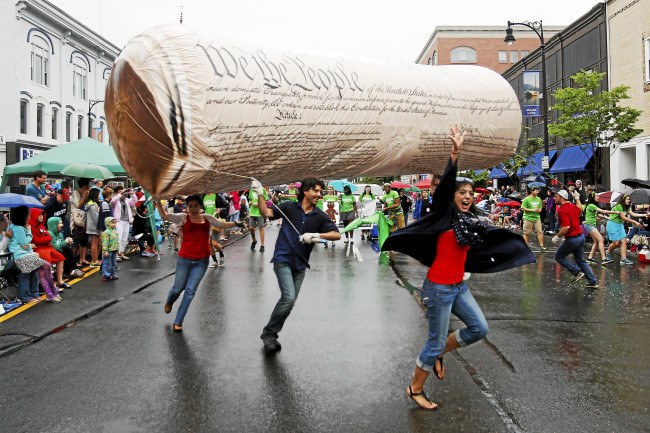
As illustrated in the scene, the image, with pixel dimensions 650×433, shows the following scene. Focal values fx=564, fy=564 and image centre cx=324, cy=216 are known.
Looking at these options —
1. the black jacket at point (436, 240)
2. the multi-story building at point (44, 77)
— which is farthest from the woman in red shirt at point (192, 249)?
the multi-story building at point (44, 77)

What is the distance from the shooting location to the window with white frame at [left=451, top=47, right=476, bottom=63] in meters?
64.2

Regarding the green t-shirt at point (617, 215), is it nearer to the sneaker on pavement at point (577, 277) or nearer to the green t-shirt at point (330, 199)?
the sneaker on pavement at point (577, 277)

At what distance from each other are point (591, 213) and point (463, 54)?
56144 mm

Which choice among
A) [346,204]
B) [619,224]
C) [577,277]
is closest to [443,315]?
[577,277]

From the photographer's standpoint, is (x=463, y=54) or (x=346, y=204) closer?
(x=346, y=204)

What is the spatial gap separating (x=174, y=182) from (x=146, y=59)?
901 millimetres

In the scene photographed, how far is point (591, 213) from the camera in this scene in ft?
40.3

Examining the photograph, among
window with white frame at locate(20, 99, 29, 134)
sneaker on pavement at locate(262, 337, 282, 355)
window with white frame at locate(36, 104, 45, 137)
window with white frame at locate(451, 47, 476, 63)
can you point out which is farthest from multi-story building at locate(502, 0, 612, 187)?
window with white frame at locate(451, 47, 476, 63)

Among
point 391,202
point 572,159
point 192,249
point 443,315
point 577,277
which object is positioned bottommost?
point 577,277

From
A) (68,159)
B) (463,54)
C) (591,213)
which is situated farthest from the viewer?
(463,54)

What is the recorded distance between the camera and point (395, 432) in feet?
12.3

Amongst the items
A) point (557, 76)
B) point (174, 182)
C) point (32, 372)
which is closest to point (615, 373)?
point (174, 182)

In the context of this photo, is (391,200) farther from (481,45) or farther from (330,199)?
(481,45)

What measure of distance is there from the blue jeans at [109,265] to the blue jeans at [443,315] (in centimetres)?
718
